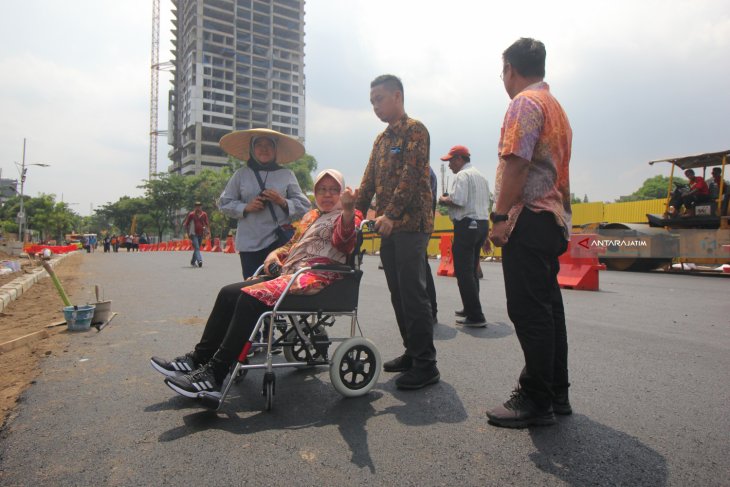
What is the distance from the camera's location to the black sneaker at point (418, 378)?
9.71 feet

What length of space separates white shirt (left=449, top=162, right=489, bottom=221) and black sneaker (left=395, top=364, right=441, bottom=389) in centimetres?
232

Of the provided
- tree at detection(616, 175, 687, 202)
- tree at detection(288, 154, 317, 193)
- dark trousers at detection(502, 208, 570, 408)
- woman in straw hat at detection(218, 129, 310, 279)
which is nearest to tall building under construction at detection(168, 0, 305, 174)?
tree at detection(288, 154, 317, 193)

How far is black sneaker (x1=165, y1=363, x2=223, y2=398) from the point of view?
8.05ft

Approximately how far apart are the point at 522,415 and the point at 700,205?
12.1 metres

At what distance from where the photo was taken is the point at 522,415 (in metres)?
2.34

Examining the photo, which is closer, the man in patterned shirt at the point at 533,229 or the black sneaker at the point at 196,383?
the man in patterned shirt at the point at 533,229

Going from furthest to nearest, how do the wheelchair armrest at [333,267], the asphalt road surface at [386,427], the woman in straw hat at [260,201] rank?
1. the woman in straw hat at [260,201]
2. the wheelchair armrest at [333,267]
3. the asphalt road surface at [386,427]

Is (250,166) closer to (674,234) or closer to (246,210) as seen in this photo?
(246,210)

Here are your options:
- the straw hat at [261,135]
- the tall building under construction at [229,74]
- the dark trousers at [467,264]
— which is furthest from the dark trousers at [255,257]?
the tall building under construction at [229,74]

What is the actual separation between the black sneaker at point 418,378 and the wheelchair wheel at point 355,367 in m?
0.17

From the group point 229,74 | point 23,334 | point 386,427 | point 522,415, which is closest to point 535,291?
point 522,415

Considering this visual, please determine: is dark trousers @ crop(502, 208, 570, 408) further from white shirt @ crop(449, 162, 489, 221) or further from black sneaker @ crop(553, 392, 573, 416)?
white shirt @ crop(449, 162, 489, 221)

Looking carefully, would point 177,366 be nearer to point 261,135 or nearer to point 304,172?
point 261,135

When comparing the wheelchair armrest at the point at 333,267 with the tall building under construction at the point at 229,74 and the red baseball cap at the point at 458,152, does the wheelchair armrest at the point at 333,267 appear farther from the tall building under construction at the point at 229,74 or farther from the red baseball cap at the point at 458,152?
the tall building under construction at the point at 229,74
